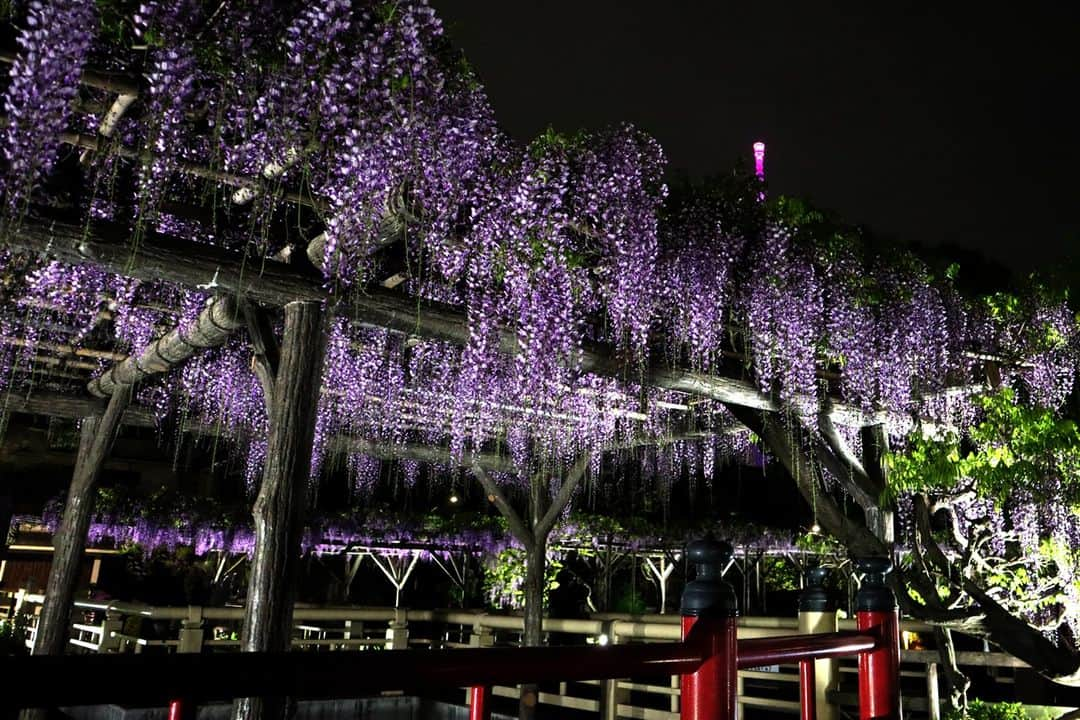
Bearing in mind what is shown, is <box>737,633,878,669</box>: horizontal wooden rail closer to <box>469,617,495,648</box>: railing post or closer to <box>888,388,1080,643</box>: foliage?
<box>888,388,1080,643</box>: foliage

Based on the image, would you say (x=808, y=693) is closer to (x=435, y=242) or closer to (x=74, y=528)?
(x=435, y=242)

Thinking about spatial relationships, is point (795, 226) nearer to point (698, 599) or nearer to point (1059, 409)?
point (1059, 409)

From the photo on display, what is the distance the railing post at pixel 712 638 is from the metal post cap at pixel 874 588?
0.79 meters

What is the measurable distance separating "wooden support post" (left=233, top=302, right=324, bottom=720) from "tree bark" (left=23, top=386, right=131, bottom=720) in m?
3.31

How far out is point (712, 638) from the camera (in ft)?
5.00

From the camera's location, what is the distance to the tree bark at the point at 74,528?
6441 millimetres

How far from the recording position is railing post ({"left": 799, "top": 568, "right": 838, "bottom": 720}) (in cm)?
194

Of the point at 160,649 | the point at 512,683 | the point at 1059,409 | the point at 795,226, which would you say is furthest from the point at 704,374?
the point at 160,649

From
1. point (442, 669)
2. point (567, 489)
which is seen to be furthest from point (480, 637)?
point (442, 669)

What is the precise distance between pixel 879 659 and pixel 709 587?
89 centimetres

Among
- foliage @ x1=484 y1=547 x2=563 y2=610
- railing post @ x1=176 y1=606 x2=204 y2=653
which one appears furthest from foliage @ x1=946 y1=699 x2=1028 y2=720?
foliage @ x1=484 y1=547 x2=563 y2=610

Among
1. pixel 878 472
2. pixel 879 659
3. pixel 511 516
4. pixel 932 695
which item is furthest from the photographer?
pixel 511 516

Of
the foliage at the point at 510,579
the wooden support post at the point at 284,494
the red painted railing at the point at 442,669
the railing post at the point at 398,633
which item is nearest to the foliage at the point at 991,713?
the red painted railing at the point at 442,669

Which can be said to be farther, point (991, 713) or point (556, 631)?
point (556, 631)
